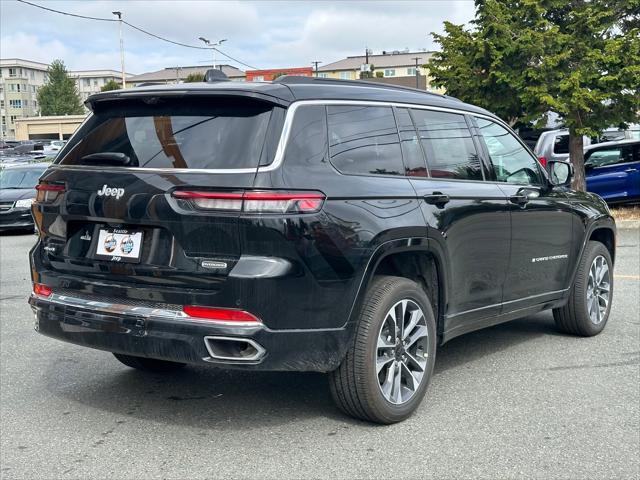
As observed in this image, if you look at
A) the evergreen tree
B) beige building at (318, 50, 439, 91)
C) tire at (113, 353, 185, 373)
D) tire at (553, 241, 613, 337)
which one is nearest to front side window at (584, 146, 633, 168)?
tire at (553, 241, 613, 337)

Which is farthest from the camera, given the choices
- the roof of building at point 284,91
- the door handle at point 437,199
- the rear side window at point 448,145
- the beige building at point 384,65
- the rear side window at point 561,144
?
the beige building at point 384,65

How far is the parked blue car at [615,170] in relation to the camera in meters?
16.1

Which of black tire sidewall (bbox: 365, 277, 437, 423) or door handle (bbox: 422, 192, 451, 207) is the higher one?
door handle (bbox: 422, 192, 451, 207)

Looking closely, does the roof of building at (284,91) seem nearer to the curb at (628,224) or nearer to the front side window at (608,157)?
the curb at (628,224)

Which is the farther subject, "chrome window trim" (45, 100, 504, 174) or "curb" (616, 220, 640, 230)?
"curb" (616, 220, 640, 230)

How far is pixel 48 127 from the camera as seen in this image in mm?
93500

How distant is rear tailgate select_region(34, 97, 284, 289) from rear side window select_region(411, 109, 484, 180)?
1269 mm

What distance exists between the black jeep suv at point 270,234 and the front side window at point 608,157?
12.5m

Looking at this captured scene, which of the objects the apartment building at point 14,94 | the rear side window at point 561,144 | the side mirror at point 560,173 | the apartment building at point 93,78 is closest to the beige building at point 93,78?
the apartment building at point 93,78

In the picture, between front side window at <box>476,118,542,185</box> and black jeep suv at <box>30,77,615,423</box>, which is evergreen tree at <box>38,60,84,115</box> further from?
black jeep suv at <box>30,77,615,423</box>

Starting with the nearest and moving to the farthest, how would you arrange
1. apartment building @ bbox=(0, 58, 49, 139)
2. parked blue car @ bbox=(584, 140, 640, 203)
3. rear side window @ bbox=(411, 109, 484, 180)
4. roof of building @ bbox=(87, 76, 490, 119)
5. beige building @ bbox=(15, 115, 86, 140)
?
roof of building @ bbox=(87, 76, 490, 119) < rear side window @ bbox=(411, 109, 484, 180) < parked blue car @ bbox=(584, 140, 640, 203) < beige building @ bbox=(15, 115, 86, 140) < apartment building @ bbox=(0, 58, 49, 139)

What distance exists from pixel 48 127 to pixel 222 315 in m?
96.7

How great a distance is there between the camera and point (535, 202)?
5668 millimetres

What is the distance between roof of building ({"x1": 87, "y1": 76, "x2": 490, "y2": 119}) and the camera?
3.96 metres
